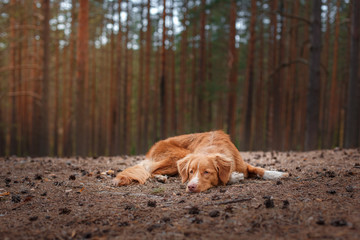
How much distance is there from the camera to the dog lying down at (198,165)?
492 centimetres

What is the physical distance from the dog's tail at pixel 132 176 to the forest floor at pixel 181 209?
0.14 meters

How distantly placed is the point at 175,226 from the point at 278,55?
17.0 metres

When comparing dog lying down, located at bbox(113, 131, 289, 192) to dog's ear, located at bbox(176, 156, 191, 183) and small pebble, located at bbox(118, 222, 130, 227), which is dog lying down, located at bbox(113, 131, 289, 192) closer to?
dog's ear, located at bbox(176, 156, 191, 183)

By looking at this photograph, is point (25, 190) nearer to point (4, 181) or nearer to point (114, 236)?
point (4, 181)

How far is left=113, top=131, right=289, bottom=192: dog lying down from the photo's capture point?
16.2 feet

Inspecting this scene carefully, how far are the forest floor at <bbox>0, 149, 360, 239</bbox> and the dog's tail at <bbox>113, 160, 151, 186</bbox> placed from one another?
14 cm

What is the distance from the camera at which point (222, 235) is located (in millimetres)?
2662

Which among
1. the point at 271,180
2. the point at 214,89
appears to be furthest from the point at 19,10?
the point at 271,180

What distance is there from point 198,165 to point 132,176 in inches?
50.9

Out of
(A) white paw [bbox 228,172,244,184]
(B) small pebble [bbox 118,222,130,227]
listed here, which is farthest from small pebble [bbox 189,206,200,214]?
(A) white paw [bbox 228,172,244,184]

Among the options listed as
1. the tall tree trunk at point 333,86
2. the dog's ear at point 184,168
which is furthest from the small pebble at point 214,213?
the tall tree trunk at point 333,86

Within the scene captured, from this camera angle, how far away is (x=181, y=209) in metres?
3.55

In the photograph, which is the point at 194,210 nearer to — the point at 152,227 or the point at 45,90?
the point at 152,227

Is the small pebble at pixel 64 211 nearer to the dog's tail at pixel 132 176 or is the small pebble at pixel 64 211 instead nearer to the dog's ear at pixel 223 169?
the dog's tail at pixel 132 176
